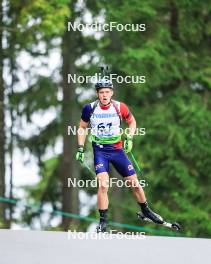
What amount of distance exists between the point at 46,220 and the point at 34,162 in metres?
1.83

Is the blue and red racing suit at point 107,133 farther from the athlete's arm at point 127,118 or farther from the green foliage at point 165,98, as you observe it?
the green foliage at point 165,98

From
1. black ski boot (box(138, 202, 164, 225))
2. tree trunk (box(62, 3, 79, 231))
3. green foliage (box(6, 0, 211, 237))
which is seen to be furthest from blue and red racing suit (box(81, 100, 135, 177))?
green foliage (box(6, 0, 211, 237))

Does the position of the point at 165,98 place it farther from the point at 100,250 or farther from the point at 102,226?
the point at 102,226

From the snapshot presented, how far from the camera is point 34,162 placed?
15.4 metres

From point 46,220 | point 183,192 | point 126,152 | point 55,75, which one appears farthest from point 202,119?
point 126,152

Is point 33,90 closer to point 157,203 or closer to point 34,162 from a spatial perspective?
point 34,162

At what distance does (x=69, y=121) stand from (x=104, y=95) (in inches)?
276

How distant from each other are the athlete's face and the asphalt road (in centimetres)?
166

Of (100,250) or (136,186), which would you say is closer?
(136,186)

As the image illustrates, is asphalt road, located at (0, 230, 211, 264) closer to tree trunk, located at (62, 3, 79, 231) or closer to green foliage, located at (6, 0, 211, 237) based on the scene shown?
tree trunk, located at (62, 3, 79, 231)

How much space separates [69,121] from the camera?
541 inches

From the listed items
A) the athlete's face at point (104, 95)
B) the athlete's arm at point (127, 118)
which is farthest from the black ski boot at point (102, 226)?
the athlete's face at point (104, 95)

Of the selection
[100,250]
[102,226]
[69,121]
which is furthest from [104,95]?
[69,121]

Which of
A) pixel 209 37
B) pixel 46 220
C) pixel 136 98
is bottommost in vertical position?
pixel 46 220
